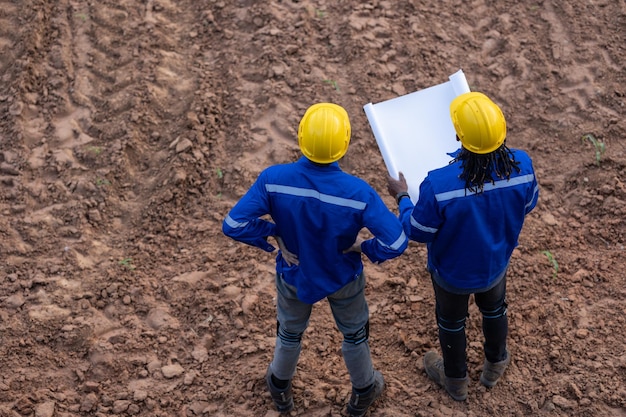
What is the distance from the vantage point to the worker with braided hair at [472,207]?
3551 mm

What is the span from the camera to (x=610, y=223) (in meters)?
5.59

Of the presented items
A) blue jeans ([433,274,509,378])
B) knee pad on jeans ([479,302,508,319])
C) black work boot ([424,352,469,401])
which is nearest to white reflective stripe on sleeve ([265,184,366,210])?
blue jeans ([433,274,509,378])

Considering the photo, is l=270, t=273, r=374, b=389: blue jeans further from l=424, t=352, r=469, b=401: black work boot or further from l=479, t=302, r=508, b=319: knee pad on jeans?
l=479, t=302, r=508, b=319: knee pad on jeans

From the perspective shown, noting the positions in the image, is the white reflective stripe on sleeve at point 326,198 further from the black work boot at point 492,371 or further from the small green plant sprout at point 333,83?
the small green plant sprout at point 333,83

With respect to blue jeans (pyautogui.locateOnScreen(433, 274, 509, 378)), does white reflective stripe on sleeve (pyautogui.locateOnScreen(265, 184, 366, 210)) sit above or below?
above

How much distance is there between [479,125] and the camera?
3500mm

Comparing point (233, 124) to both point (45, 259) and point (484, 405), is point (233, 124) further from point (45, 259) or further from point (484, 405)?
point (484, 405)

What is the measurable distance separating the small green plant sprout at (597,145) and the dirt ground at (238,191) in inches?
0.7

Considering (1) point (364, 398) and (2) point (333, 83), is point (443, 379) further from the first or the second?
(2) point (333, 83)

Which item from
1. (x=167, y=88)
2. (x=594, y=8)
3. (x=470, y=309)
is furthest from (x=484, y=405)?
(x=594, y=8)

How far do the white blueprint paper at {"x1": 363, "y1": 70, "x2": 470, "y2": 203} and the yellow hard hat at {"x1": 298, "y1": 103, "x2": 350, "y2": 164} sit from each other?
640 millimetres

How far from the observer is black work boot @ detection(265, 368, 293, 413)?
4426 mm

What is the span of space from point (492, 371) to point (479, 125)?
1739 millimetres

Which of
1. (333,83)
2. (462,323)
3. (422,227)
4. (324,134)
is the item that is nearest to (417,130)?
(422,227)
